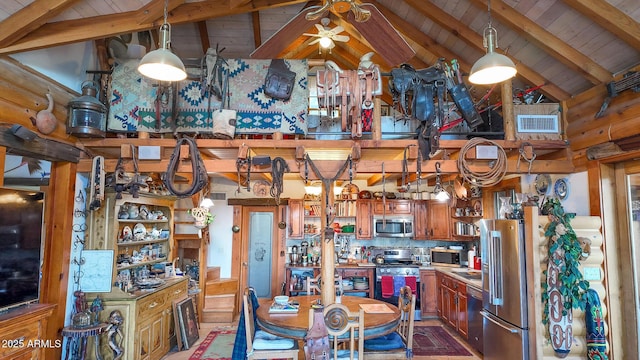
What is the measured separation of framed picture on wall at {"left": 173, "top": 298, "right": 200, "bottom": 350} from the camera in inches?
200

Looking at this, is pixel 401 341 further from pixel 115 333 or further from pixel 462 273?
pixel 115 333

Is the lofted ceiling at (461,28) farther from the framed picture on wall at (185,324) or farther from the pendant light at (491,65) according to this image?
the framed picture on wall at (185,324)

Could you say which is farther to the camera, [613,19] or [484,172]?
[484,172]

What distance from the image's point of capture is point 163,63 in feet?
8.34

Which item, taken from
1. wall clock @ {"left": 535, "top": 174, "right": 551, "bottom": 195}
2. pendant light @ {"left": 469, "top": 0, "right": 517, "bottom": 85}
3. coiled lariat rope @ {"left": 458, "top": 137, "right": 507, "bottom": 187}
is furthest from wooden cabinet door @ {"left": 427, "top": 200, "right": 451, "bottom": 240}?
pendant light @ {"left": 469, "top": 0, "right": 517, "bottom": 85}

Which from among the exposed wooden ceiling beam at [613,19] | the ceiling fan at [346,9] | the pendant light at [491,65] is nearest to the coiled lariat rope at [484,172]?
the pendant light at [491,65]

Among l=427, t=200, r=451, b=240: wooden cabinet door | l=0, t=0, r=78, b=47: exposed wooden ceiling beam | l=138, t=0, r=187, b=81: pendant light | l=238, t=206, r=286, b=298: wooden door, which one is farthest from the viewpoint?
l=238, t=206, r=286, b=298: wooden door

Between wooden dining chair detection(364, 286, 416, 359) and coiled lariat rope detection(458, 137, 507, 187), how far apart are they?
145 centimetres

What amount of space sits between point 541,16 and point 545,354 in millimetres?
3297

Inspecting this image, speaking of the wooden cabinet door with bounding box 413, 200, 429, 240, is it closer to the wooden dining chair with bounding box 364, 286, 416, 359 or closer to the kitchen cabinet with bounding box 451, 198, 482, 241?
the kitchen cabinet with bounding box 451, 198, 482, 241

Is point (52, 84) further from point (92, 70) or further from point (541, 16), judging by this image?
point (541, 16)

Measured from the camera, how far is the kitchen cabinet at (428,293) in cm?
673

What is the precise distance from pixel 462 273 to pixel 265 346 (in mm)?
3768

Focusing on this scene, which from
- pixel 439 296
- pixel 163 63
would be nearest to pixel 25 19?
pixel 163 63
